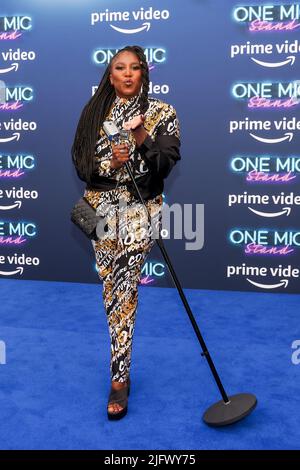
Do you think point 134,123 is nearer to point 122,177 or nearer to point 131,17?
point 122,177

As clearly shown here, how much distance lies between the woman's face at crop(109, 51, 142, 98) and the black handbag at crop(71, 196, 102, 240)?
52 cm

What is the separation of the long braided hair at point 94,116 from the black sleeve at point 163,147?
11 centimetres

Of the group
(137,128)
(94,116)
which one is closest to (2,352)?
(94,116)

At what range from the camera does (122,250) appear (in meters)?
2.21

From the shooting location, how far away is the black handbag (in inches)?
87.0

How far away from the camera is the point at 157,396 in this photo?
2422 mm

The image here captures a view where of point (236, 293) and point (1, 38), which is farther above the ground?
point (1, 38)

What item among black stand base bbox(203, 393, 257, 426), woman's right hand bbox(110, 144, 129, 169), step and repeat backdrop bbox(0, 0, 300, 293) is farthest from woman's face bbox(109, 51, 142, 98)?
step and repeat backdrop bbox(0, 0, 300, 293)

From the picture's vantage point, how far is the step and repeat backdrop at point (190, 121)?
3.84m

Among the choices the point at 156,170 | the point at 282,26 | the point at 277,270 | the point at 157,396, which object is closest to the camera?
the point at 156,170
